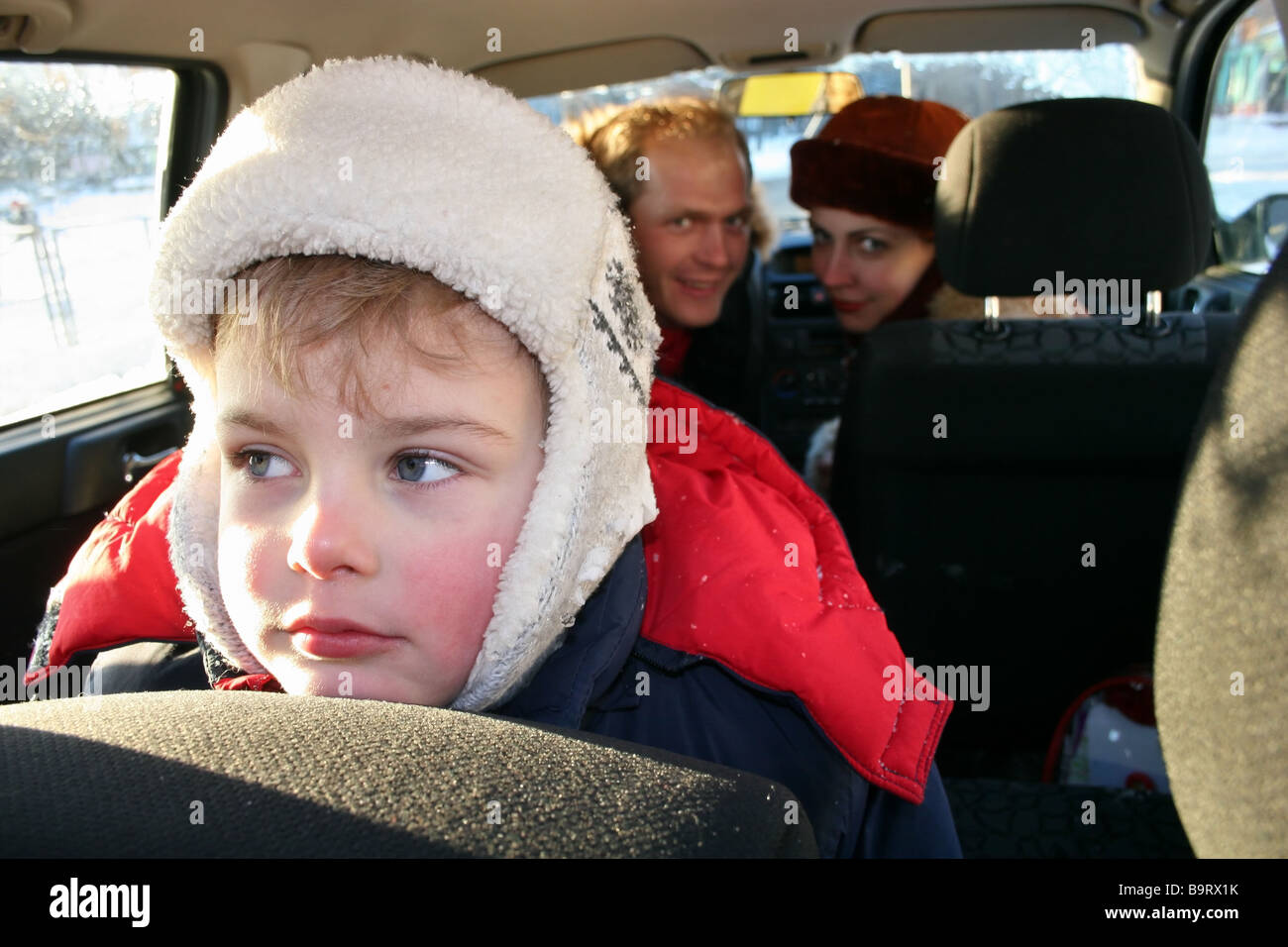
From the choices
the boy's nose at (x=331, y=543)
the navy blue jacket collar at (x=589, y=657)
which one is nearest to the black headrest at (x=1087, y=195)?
the navy blue jacket collar at (x=589, y=657)

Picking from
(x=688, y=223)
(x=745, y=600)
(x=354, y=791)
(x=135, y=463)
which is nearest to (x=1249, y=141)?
(x=688, y=223)

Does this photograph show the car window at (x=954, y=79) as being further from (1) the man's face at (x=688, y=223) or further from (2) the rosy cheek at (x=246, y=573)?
(2) the rosy cheek at (x=246, y=573)

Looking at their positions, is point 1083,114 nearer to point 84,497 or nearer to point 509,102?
point 509,102

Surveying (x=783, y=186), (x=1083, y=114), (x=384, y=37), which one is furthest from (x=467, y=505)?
(x=783, y=186)

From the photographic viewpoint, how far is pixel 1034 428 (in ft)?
6.44

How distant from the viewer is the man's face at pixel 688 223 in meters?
2.62

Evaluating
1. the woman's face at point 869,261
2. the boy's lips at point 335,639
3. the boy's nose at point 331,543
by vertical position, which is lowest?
the boy's lips at point 335,639

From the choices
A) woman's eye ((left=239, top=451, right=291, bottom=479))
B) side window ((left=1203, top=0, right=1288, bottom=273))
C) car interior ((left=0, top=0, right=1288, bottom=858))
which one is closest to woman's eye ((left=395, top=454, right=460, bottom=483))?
woman's eye ((left=239, top=451, right=291, bottom=479))

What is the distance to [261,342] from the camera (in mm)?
1035

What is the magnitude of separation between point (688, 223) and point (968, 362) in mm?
998

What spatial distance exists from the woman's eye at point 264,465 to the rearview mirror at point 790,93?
2.56 m

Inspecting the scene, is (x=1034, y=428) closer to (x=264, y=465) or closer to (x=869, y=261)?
(x=869, y=261)

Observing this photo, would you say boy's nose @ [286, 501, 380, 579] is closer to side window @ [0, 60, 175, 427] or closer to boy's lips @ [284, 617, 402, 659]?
boy's lips @ [284, 617, 402, 659]

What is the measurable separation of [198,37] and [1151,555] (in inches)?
88.3
